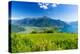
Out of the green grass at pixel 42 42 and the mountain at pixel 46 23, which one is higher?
the mountain at pixel 46 23

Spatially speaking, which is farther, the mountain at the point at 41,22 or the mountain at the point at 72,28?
the mountain at the point at 72,28

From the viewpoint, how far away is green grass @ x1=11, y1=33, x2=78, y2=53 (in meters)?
1.73

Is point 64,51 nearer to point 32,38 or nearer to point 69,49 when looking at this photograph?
point 69,49

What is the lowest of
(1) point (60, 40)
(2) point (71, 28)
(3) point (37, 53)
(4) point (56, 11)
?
(3) point (37, 53)

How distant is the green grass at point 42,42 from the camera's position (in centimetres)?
173

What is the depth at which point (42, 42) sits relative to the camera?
1815mm

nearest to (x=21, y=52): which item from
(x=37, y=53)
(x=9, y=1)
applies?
(x=37, y=53)

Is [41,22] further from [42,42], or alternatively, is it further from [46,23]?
[42,42]

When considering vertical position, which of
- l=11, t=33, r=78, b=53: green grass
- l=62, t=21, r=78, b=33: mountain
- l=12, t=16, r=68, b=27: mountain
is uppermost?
l=12, t=16, r=68, b=27: mountain

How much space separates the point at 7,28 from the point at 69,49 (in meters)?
0.65

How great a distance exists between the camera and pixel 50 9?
1.85 meters

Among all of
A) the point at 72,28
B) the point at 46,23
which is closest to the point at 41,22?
the point at 46,23

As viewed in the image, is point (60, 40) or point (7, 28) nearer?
point (7, 28)

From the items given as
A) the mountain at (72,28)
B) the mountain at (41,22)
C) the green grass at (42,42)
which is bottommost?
the green grass at (42,42)
